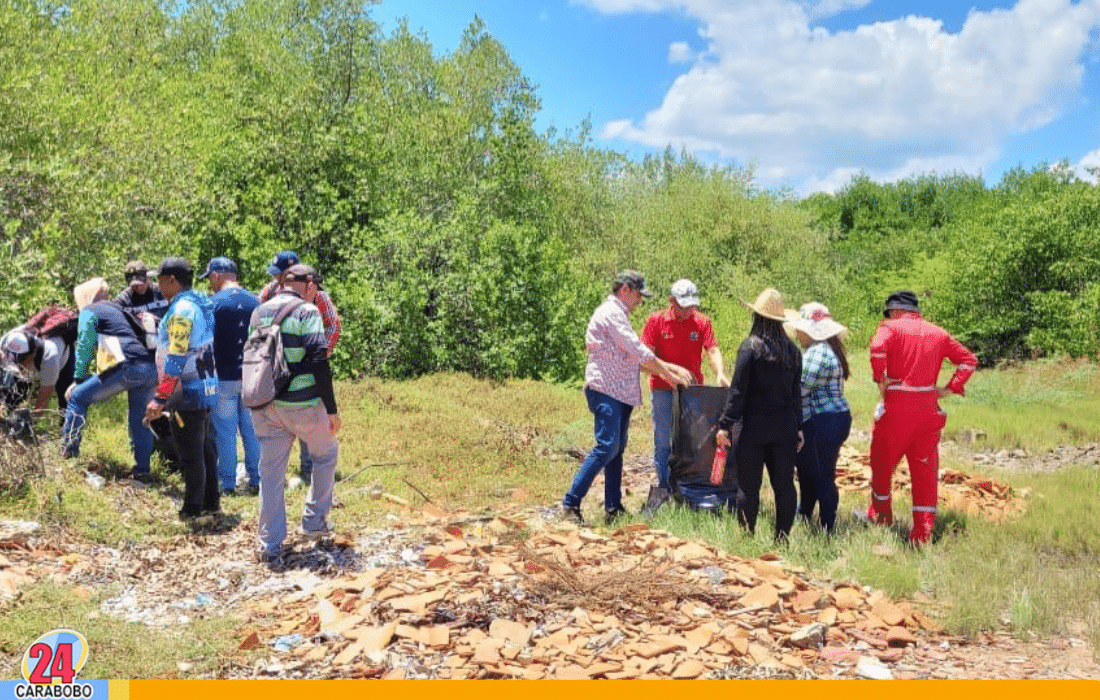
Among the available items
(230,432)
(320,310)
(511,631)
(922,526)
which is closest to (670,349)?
(922,526)

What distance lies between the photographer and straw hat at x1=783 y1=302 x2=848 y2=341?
6730 millimetres

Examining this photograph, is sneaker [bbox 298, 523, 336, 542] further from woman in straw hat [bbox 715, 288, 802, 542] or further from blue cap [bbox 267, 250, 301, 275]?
woman in straw hat [bbox 715, 288, 802, 542]

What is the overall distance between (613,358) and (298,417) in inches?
97.1

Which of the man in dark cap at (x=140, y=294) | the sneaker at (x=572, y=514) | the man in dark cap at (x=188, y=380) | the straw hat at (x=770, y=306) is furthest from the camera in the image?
the man in dark cap at (x=140, y=294)

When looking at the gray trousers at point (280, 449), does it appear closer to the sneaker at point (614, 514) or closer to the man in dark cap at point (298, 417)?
the man in dark cap at point (298, 417)

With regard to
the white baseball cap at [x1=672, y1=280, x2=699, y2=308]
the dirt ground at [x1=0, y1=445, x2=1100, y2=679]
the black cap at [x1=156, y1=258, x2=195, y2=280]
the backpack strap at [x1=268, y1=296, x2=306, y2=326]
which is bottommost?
the dirt ground at [x1=0, y1=445, x2=1100, y2=679]

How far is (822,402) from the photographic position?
22.1 ft

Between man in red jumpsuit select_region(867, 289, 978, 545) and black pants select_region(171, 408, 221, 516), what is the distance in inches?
204

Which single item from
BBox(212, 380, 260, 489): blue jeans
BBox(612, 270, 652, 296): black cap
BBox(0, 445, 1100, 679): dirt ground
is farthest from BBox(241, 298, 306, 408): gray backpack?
BBox(612, 270, 652, 296): black cap

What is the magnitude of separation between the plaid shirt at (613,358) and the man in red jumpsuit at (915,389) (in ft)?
5.89

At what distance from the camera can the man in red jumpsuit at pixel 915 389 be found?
6656mm

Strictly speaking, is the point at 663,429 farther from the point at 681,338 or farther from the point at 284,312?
the point at 284,312

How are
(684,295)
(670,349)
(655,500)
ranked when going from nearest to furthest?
(684,295) < (655,500) < (670,349)

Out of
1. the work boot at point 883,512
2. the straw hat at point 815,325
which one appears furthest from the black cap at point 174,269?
the work boot at point 883,512
